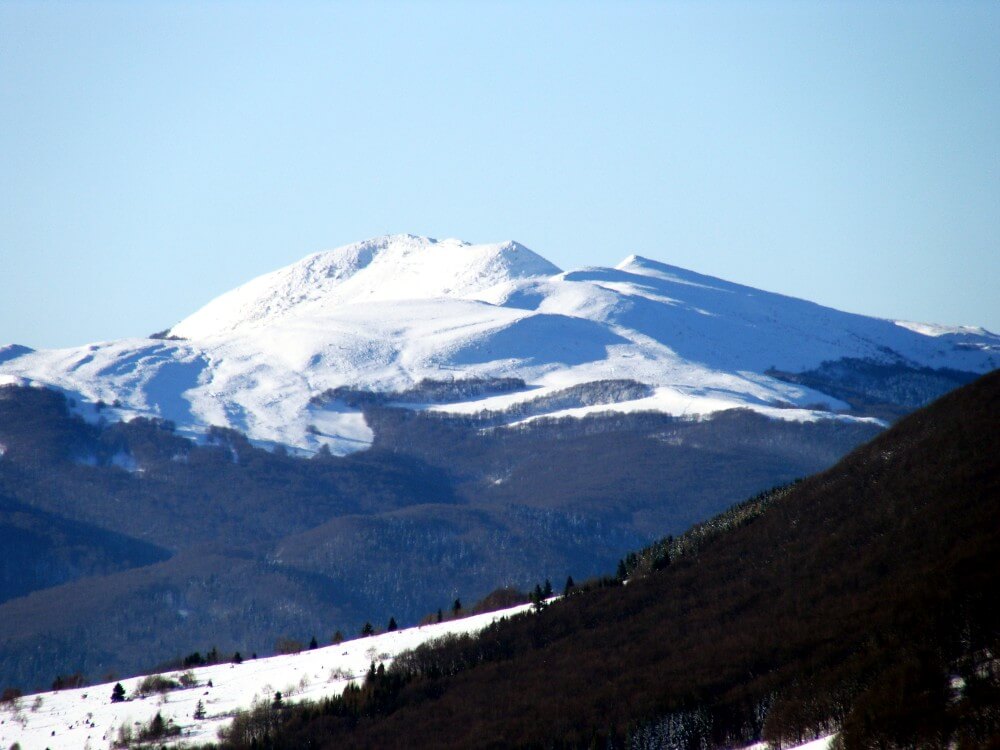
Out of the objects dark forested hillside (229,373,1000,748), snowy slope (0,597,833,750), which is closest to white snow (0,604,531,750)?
snowy slope (0,597,833,750)

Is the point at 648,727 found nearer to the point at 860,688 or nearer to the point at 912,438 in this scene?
the point at 860,688

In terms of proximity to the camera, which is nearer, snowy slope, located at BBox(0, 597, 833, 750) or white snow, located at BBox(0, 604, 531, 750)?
snowy slope, located at BBox(0, 597, 833, 750)

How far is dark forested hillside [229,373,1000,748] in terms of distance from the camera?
7269 cm

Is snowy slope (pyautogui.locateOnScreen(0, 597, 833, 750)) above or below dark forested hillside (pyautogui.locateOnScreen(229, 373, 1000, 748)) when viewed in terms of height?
below

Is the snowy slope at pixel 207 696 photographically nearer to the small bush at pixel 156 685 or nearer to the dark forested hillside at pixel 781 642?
the small bush at pixel 156 685

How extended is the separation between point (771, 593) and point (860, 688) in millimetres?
25207

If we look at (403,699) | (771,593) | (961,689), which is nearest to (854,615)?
(771,593)

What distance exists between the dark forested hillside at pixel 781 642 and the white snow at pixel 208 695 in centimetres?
450

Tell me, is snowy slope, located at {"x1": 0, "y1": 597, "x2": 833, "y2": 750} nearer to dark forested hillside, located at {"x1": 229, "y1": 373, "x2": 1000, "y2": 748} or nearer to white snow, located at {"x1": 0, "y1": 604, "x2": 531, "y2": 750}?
white snow, located at {"x1": 0, "y1": 604, "x2": 531, "y2": 750}

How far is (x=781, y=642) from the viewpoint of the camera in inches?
3462

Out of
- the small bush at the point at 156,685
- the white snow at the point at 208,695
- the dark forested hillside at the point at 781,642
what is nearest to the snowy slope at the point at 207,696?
the white snow at the point at 208,695

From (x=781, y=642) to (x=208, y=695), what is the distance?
131 ft

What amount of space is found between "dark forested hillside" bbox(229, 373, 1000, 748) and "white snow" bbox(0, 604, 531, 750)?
450 centimetres

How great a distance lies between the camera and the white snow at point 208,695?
97875 millimetres
